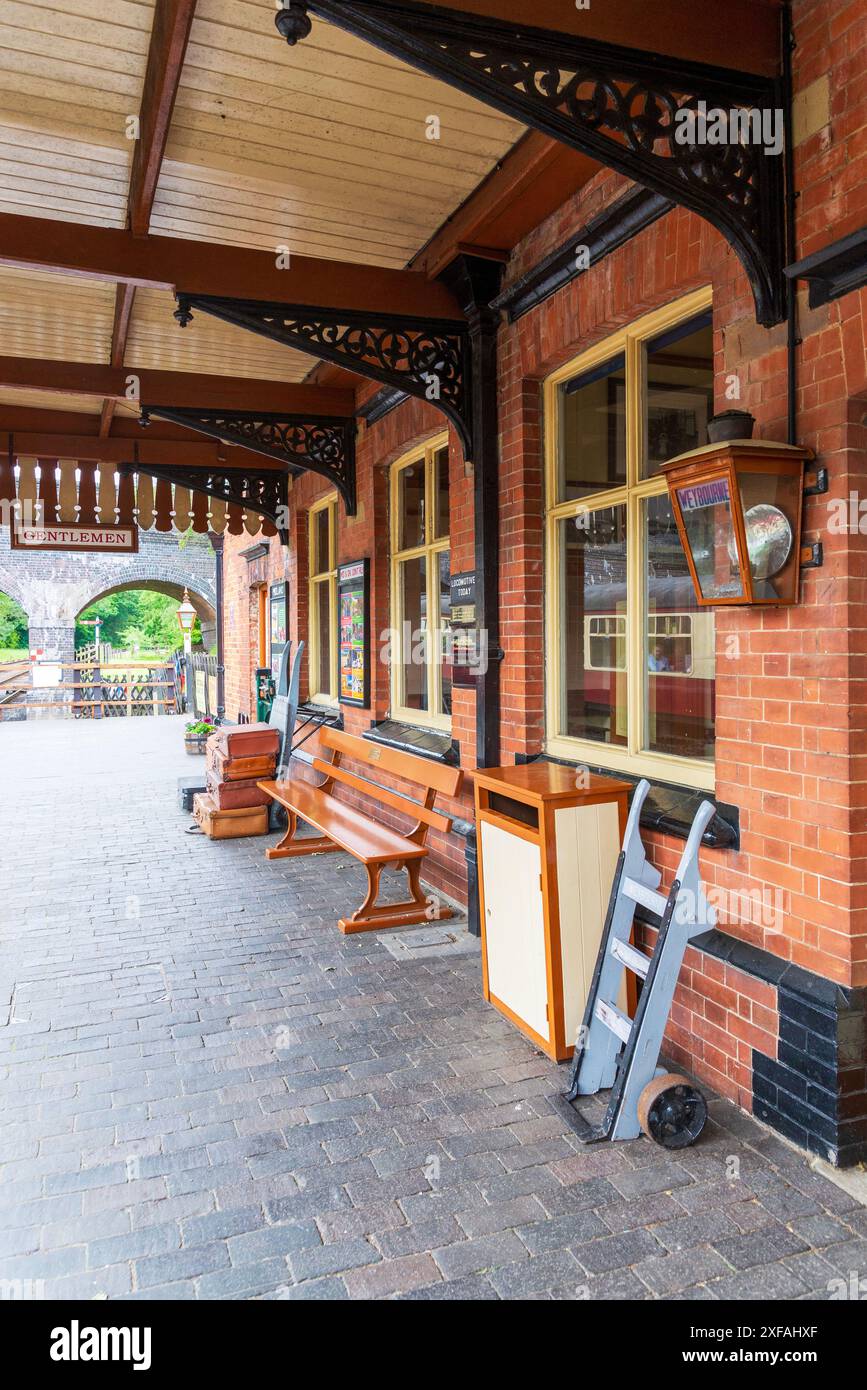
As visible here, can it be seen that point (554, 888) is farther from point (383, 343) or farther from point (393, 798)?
point (383, 343)

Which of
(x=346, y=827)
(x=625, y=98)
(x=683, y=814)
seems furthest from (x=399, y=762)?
(x=625, y=98)

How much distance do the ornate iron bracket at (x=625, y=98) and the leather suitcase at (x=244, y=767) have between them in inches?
225

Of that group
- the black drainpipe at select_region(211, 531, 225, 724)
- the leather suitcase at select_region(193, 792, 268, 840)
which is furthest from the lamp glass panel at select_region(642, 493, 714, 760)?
the black drainpipe at select_region(211, 531, 225, 724)

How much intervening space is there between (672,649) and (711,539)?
0.81 metres

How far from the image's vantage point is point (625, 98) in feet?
8.57

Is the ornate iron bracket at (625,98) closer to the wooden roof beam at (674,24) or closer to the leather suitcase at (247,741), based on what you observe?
the wooden roof beam at (674,24)

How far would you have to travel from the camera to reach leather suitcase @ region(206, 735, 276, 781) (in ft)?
24.6

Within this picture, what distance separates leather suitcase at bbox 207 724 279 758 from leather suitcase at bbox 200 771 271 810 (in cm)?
25

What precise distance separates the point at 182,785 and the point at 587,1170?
7.14 meters

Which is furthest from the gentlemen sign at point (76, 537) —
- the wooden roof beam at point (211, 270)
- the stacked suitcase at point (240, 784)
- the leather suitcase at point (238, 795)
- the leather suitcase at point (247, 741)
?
the wooden roof beam at point (211, 270)

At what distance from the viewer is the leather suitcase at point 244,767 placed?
24.6 feet
